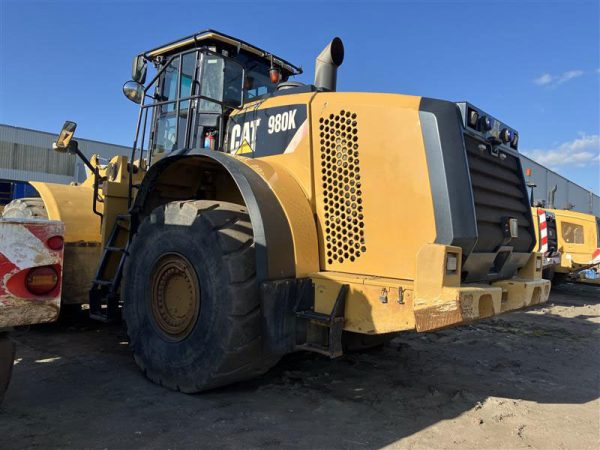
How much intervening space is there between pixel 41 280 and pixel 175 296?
1280 mm

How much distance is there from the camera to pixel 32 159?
30.9 m

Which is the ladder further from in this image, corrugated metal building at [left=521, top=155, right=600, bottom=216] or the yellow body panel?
corrugated metal building at [left=521, top=155, right=600, bottom=216]

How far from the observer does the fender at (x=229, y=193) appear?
10.8 feet

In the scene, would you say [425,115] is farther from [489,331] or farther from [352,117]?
[489,331]

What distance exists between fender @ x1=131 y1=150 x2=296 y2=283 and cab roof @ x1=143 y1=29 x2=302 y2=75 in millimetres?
1331

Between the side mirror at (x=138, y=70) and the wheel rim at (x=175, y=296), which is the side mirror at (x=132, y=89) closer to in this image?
the side mirror at (x=138, y=70)

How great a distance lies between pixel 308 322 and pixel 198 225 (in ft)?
3.49

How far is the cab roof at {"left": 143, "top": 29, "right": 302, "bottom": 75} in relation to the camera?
4719mm

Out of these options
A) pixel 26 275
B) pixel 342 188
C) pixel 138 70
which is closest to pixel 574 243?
pixel 342 188

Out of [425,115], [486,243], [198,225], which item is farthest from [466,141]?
[198,225]

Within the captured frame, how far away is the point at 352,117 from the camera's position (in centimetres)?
347

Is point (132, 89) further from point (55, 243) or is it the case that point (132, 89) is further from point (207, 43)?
point (55, 243)

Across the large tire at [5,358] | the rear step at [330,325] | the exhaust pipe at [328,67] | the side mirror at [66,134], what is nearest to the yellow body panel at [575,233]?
the exhaust pipe at [328,67]

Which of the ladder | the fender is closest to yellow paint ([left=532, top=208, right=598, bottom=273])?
the fender
